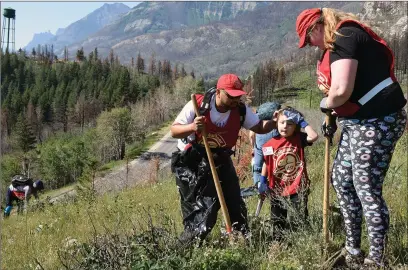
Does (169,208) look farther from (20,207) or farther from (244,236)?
(20,207)

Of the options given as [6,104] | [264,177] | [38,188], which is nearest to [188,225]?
[264,177]

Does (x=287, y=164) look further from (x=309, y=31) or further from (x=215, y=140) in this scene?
(x=309, y=31)

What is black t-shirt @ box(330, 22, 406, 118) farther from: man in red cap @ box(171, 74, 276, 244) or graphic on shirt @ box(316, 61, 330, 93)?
man in red cap @ box(171, 74, 276, 244)

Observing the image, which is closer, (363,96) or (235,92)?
(363,96)

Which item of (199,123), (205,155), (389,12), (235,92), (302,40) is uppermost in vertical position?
(389,12)

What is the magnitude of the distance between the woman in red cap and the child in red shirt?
92 centimetres

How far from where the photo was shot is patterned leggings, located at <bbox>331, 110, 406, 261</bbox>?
2.91 meters

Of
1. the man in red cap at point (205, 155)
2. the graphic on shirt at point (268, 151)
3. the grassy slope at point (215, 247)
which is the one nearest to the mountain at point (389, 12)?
the grassy slope at point (215, 247)

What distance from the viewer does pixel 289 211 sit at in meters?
3.50

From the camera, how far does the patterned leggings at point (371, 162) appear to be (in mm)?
2910

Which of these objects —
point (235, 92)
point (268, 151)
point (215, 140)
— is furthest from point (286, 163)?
point (235, 92)

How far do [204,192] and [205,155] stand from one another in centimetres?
32

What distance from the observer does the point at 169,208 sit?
242 inches

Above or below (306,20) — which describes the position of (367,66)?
below
